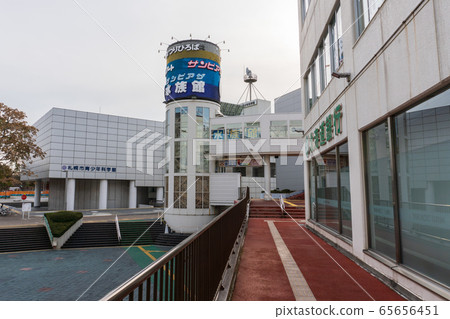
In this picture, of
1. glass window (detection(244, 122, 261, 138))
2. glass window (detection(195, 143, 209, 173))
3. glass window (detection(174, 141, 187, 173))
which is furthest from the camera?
glass window (detection(244, 122, 261, 138))

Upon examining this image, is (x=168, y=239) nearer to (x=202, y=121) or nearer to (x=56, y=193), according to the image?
(x=202, y=121)

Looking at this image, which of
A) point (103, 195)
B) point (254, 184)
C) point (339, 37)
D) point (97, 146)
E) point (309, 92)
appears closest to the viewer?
point (339, 37)

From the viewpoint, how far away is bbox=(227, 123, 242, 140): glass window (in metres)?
31.1

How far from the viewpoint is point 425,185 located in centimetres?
352

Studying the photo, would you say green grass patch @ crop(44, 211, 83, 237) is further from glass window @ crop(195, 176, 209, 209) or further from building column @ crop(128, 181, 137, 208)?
building column @ crop(128, 181, 137, 208)

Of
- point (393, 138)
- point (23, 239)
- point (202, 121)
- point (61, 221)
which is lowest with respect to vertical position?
point (23, 239)

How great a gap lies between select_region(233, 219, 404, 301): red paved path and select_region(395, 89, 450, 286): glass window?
0.83m

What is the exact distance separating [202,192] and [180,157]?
4727mm

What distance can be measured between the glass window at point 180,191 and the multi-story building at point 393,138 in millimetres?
23317

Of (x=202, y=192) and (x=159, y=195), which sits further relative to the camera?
(x=159, y=195)

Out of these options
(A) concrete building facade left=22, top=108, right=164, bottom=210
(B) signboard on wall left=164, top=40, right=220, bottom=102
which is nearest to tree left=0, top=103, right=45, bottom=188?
(A) concrete building facade left=22, top=108, right=164, bottom=210

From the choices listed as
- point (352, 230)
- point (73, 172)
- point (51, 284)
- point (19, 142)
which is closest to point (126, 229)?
point (51, 284)

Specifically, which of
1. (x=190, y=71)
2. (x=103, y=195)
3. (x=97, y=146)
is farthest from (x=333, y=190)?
(x=97, y=146)
